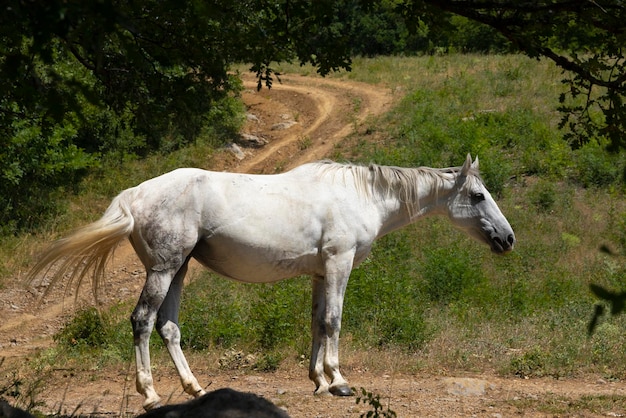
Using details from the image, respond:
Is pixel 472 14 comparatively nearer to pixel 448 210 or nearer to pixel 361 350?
pixel 448 210

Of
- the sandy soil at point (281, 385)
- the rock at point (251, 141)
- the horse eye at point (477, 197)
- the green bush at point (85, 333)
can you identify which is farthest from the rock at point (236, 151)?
the horse eye at point (477, 197)

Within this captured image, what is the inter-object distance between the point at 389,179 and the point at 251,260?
182cm

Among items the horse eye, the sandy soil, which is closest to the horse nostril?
the horse eye

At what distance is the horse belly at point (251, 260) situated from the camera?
757 cm

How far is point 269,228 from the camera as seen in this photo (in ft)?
25.2

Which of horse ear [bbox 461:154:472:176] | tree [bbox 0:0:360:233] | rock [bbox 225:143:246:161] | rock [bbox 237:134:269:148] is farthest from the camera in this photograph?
rock [bbox 237:134:269:148]

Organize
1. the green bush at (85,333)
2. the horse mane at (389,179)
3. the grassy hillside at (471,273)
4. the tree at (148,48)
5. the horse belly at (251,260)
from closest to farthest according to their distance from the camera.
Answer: the tree at (148,48) → the horse belly at (251,260) → the horse mane at (389,179) → the grassy hillside at (471,273) → the green bush at (85,333)

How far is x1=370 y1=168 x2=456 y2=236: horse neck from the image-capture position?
28.3 feet

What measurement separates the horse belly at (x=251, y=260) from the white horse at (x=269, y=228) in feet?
0.03

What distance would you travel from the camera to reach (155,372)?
29.6 feet

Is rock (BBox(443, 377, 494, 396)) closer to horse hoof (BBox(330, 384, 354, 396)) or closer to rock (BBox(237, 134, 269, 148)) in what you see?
horse hoof (BBox(330, 384, 354, 396))

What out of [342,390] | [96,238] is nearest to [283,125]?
[342,390]

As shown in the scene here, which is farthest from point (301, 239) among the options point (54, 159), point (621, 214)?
point (54, 159)

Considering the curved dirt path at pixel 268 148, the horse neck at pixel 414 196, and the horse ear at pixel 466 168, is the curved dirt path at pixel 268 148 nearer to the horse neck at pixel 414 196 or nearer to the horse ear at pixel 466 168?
the horse neck at pixel 414 196
